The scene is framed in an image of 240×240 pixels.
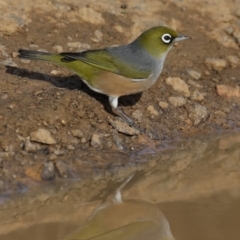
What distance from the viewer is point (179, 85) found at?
31.6 feet

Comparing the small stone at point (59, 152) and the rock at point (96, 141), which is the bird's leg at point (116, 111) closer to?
the rock at point (96, 141)

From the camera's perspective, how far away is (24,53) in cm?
869

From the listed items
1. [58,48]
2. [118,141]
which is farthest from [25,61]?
[118,141]

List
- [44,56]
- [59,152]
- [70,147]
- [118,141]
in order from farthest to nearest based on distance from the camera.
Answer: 1. [44,56]
2. [118,141]
3. [70,147]
4. [59,152]

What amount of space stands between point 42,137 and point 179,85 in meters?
2.45

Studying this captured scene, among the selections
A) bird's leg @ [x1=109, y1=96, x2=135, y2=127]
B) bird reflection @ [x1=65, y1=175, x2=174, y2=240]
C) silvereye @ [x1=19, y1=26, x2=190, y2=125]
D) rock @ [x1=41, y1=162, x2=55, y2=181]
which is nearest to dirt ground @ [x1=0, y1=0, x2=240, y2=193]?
rock @ [x1=41, y1=162, x2=55, y2=181]

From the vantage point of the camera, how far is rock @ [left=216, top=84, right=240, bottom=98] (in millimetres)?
9891

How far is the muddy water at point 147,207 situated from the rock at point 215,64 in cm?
207

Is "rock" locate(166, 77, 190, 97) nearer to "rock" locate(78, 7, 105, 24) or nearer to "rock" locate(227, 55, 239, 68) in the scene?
"rock" locate(227, 55, 239, 68)

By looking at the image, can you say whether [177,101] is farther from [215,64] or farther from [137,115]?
[215,64]

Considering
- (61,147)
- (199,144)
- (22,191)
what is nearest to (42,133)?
(61,147)

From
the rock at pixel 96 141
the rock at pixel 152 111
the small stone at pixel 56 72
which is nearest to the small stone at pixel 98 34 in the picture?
the small stone at pixel 56 72

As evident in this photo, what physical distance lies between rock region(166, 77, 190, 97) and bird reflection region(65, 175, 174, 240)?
2.63 meters

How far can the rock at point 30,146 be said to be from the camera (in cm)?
771
